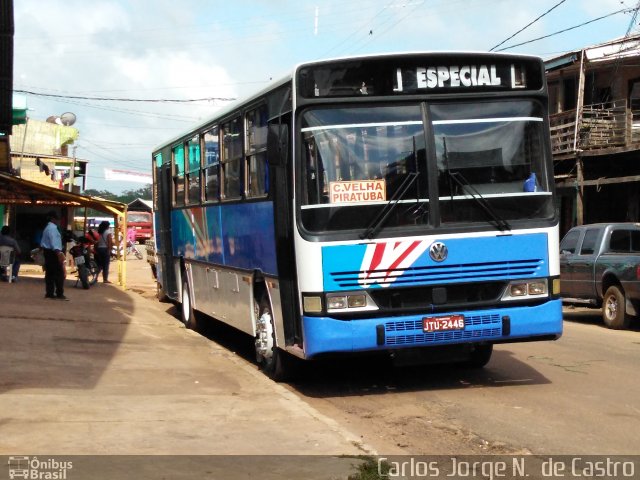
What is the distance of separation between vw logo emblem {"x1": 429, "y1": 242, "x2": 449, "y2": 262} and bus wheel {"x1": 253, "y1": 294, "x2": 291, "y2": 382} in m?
2.25

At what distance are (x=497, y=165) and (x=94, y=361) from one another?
5512 mm

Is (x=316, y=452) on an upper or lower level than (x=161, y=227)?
lower

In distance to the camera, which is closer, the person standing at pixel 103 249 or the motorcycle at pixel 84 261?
the motorcycle at pixel 84 261

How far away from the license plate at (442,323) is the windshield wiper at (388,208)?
1.00 metres

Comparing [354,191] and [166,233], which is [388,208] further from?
[166,233]

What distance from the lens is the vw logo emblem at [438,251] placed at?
880cm

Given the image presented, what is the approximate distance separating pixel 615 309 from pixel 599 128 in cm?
1274

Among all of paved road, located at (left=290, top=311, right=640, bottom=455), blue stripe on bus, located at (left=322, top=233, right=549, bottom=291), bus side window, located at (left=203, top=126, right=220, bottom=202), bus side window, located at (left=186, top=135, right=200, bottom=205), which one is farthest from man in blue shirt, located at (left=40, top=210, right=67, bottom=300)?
blue stripe on bus, located at (left=322, top=233, right=549, bottom=291)

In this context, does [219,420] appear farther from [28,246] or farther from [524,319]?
[28,246]

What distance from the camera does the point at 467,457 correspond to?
6.87 meters

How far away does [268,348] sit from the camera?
10.4 meters

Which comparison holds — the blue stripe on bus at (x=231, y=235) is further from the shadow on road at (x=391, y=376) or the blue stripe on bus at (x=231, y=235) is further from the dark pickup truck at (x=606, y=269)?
the dark pickup truck at (x=606, y=269)

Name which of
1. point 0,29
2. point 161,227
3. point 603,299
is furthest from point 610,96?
point 0,29

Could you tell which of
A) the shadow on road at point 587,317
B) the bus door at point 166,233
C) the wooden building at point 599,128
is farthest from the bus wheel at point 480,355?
the wooden building at point 599,128
